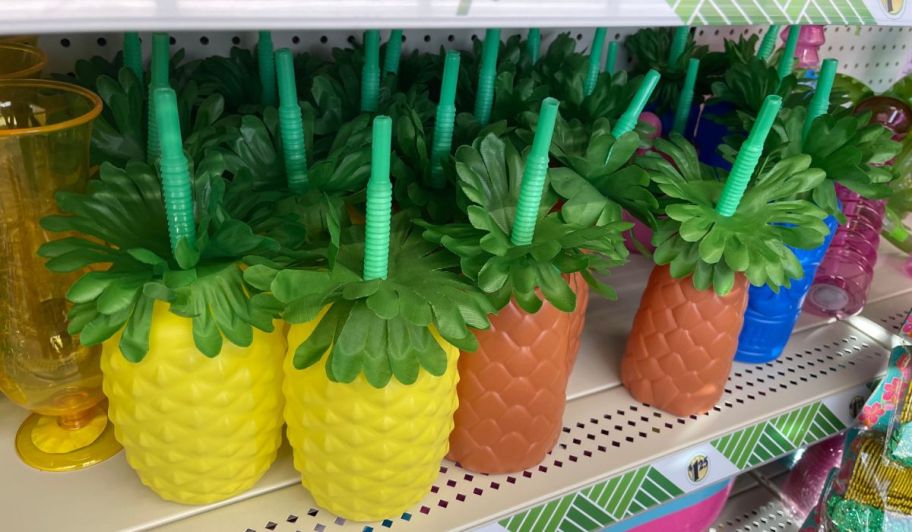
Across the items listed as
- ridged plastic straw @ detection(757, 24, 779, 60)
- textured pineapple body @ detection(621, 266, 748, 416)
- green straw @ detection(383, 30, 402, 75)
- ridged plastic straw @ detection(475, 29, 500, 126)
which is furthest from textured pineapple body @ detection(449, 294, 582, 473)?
ridged plastic straw @ detection(757, 24, 779, 60)

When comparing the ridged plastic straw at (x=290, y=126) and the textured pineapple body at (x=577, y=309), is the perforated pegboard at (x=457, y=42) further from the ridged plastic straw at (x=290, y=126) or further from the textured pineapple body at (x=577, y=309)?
the textured pineapple body at (x=577, y=309)

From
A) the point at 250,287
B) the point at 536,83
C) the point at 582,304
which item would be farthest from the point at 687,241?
the point at 250,287

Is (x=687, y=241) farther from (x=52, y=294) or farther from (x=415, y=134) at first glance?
(x=52, y=294)

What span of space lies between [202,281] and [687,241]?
43 cm

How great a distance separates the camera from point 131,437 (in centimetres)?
54

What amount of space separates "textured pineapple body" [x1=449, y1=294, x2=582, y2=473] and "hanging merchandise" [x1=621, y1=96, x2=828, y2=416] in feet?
0.40

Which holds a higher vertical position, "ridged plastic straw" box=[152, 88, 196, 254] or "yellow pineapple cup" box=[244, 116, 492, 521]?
"ridged plastic straw" box=[152, 88, 196, 254]

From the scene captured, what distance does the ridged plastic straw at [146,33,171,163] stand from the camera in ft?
1.82

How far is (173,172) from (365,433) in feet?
0.75

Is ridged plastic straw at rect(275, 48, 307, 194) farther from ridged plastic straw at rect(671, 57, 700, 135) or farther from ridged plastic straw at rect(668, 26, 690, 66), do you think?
ridged plastic straw at rect(668, 26, 690, 66)

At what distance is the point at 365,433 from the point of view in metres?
0.53

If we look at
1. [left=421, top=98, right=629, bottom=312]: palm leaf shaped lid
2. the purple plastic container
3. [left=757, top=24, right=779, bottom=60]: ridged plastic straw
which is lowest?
the purple plastic container

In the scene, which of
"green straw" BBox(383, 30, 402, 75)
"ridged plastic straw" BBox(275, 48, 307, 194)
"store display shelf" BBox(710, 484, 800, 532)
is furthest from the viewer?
"store display shelf" BBox(710, 484, 800, 532)

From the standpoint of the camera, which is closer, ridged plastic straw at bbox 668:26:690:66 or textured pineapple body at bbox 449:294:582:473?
textured pineapple body at bbox 449:294:582:473
